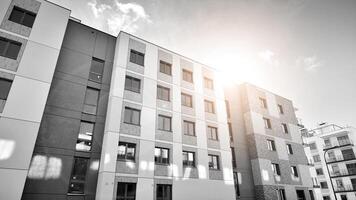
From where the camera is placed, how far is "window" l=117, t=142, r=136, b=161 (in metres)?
16.0

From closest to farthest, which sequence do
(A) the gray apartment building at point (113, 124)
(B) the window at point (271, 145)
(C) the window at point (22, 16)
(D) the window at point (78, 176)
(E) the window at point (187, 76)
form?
(A) the gray apartment building at point (113, 124) < (D) the window at point (78, 176) < (C) the window at point (22, 16) < (E) the window at point (187, 76) < (B) the window at point (271, 145)

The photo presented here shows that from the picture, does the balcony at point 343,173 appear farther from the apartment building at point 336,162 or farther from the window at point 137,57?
the window at point 137,57

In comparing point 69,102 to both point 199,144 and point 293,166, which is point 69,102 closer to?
point 199,144

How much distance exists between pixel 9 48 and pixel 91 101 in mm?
6357

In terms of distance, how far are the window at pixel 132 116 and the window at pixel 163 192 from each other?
5.39 meters

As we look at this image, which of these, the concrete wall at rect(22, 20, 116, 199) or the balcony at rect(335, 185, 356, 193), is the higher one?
the concrete wall at rect(22, 20, 116, 199)

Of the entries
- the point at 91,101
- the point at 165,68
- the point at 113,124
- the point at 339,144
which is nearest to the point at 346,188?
the point at 339,144

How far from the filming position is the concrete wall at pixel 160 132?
622 inches

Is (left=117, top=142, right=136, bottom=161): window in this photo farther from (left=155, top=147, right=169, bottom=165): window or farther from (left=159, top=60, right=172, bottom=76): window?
Result: (left=159, top=60, right=172, bottom=76): window

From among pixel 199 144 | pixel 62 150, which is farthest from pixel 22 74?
pixel 199 144

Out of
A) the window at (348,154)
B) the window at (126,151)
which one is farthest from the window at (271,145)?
the window at (348,154)

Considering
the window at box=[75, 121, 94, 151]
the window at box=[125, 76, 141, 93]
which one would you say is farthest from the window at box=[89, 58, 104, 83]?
the window at box=[75, 121, 94, 151]

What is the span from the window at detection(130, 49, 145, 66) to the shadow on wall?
11.1 meters

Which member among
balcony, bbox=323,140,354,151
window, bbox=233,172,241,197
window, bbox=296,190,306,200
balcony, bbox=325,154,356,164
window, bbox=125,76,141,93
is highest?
balcony, bbox=323,140,354,151
